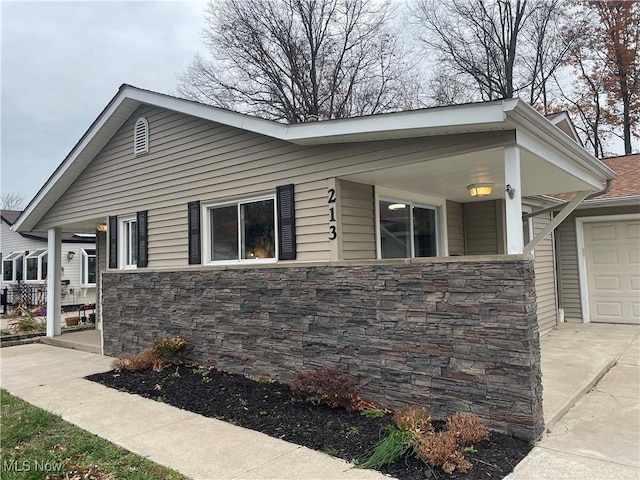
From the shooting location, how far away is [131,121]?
827cm

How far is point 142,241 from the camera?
790 centimetres

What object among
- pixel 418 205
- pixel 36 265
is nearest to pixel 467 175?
pixel 418 205

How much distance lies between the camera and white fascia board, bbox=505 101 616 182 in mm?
3898

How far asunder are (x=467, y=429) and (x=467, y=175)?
3.27 meters

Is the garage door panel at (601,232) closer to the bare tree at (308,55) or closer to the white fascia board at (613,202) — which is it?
the white fascia board at (613,202)

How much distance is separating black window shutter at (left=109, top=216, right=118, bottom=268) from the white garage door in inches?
386

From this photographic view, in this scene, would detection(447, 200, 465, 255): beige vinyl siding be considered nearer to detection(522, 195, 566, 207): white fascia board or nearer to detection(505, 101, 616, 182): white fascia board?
detection(522, 195, 566, 207): white fascia board

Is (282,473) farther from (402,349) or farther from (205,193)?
(205,193)

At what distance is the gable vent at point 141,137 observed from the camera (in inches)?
313

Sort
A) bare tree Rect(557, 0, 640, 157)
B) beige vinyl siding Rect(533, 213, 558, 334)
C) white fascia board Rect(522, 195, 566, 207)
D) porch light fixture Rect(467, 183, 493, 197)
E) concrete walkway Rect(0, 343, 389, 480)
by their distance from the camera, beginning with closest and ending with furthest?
concrete walkway Rect(0, 343, 389, 480), porch light fixture Rect(467, 183, 493, 197), beige vinyl siding Rect(533, 213, 558, 334), white fascia board Rect(522, 195, 566, 207), bare tree Rect(557, 0, 640, 157)

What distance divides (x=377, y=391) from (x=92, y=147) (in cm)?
740

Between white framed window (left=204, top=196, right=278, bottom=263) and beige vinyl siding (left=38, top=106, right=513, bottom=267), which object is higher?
beige vinyl siding (left=38, top=106, right=513, bottom=267)

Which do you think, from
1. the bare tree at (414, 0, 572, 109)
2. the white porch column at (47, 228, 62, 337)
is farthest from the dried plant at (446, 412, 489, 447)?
the bare tree at (414, 0, 572, 109)

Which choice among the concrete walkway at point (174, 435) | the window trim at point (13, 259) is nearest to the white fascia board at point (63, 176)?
the concrete walkway at point (174, 435)
